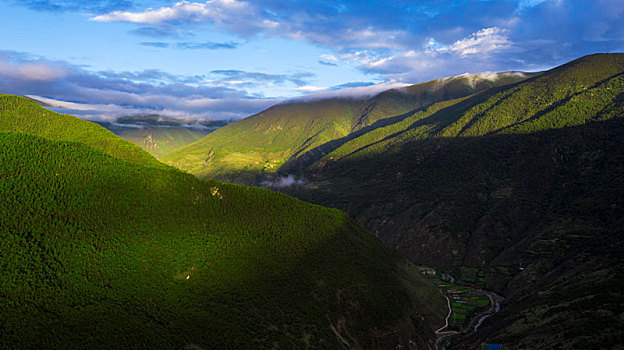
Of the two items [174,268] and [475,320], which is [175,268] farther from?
[475,320]

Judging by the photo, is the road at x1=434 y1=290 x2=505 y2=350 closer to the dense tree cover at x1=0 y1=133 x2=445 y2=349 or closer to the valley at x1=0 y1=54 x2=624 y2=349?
the valley at x1=0 y1=54 x2=624 y2=349

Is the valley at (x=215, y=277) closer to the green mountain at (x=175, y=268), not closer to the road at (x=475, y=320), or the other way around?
the green mountain at (x=175, y=268)

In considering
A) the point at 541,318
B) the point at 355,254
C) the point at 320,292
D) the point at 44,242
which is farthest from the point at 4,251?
the point at 541,318

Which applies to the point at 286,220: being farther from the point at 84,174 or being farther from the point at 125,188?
the point at 84,174

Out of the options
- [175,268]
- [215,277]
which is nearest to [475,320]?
[215,277]

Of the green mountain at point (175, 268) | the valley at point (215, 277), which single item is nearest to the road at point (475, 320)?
the valley at point (215, 277)
